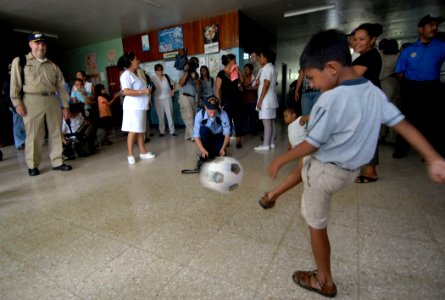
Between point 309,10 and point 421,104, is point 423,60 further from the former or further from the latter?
point 309,10

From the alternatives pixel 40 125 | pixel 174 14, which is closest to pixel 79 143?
pixel 40 125

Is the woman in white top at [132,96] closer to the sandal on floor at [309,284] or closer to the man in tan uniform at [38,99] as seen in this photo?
the man in tan uniform at [38,99]

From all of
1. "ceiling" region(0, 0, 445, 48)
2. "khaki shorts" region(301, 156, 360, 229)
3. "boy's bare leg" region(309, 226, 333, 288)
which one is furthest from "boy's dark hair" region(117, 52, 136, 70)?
"boy's bare leg" region(309, 226, 333, 288)

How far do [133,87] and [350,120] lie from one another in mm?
2953

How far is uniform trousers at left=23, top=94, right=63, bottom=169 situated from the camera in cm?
285

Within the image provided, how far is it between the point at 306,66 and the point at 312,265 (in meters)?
1.05

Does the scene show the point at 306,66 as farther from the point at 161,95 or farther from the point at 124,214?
the point at 161,95

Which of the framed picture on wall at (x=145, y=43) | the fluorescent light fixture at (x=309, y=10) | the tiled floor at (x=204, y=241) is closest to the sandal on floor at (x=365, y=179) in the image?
the tiled floor at (x=204, y=241)

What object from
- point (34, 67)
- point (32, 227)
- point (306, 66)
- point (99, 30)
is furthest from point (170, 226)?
point (99, 30)

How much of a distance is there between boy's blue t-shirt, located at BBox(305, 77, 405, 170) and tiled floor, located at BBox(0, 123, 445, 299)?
2.34ft

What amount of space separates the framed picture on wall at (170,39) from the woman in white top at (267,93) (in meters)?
3.67

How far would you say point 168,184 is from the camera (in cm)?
254

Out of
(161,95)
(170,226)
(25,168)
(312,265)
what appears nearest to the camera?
(312,265)

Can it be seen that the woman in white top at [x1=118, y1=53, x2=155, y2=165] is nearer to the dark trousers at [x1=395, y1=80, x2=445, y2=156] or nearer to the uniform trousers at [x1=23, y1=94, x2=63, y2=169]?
the uniform trousers at [x1=23, y1=94, x2=63, y2=169]
